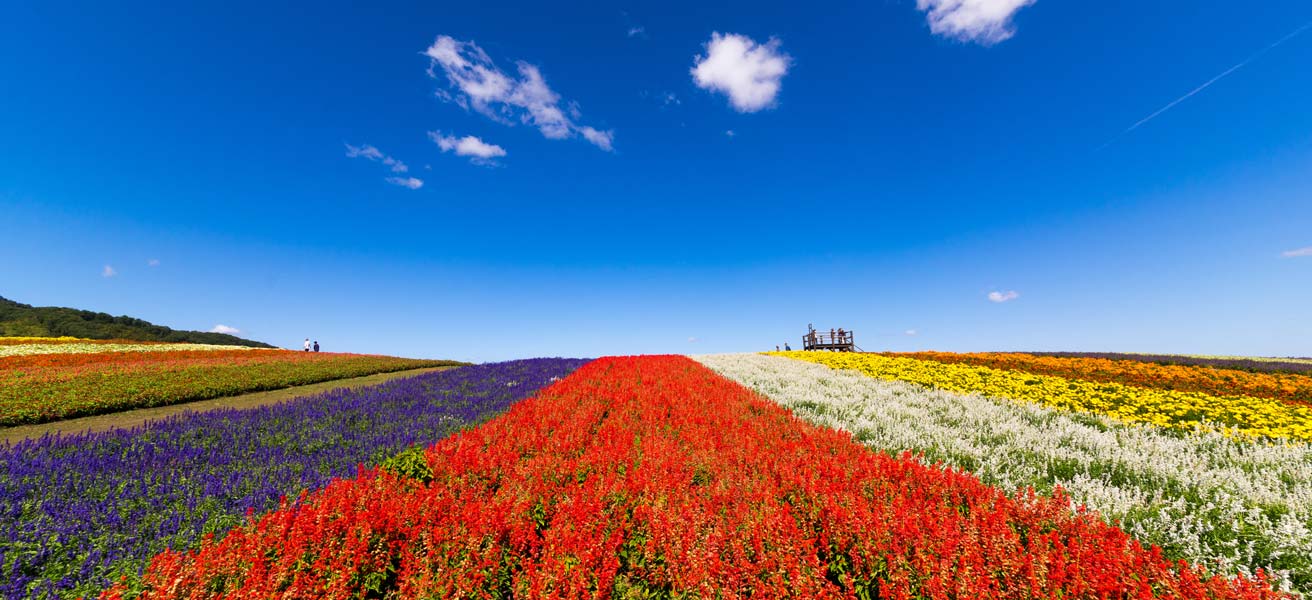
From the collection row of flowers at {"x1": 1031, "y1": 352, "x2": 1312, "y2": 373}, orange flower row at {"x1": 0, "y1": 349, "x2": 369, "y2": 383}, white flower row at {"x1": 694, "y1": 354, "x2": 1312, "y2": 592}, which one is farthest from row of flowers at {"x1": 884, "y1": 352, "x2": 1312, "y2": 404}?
orange flower row at {"x1": 0, "y1": 349, "x2": 369, "y2": 383}

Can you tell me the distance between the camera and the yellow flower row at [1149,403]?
7084 millimetres

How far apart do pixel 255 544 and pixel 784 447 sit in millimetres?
5059

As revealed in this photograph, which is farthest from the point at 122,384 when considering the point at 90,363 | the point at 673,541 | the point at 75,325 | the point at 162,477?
the point at 75,325

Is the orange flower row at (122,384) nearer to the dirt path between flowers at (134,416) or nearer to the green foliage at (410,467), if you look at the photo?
the dirt path between flowers at (134,416)

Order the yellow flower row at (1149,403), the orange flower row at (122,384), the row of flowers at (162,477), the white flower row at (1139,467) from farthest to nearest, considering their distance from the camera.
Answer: the orange flower row at (122,384), the yellow flower row at (1149,403), the white flower row at (1139,467), the row of flowers at (162,477)

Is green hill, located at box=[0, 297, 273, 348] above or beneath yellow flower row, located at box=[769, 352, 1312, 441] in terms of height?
above

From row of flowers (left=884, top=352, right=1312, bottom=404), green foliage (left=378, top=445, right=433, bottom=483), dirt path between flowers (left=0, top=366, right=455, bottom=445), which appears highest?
row of flowers (left=884, top=352, right=1312, bottom=404)

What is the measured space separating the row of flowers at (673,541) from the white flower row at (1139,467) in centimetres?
59

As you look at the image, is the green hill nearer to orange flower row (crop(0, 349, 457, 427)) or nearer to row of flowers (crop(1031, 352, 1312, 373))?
orange flower row (crop(0, 349, 457, 427))

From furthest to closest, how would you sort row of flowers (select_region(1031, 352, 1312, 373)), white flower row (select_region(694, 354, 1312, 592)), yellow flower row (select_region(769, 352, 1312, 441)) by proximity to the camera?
row of flowers (select_region(1031, 352, 1312, 373)) → yellow flower row (select_region(769, 352, 1312, 441)) → white flower row (select_region(694, 354, 1312, 592))

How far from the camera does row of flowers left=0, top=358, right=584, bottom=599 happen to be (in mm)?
3240

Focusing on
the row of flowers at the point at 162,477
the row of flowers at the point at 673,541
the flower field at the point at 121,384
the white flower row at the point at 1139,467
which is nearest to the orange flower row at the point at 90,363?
the flower field at the point at 121,384

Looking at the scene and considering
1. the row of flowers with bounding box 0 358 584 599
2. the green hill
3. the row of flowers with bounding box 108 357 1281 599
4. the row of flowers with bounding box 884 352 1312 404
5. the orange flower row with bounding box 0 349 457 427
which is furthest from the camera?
the green hill

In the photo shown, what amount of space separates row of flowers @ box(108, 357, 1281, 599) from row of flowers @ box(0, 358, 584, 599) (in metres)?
0.52
